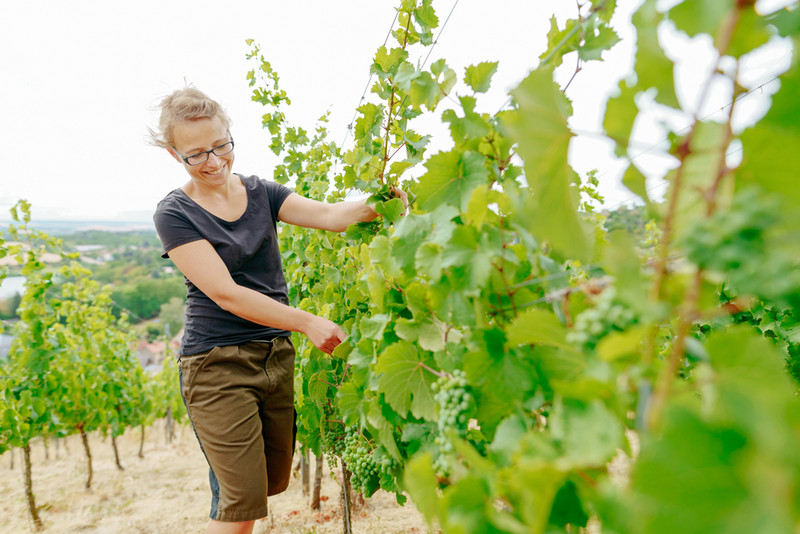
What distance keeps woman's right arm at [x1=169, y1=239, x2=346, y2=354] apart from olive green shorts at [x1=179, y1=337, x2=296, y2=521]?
1.14 feet

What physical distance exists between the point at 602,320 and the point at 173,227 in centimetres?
185

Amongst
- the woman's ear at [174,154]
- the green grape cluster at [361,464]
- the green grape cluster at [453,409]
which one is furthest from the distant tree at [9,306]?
the green grape cluster at [453,409]

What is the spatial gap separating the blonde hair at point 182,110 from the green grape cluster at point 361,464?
158 cm

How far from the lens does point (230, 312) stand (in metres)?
2.23

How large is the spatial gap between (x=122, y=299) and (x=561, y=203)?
5574 centimetres

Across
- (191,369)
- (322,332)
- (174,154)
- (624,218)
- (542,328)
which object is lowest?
(191,369)

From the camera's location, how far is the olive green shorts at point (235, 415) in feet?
6.79

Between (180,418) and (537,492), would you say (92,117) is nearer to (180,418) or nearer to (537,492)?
(180,418)

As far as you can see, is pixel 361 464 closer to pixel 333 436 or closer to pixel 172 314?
pixel 333 436

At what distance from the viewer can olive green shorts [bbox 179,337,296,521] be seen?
2.07m

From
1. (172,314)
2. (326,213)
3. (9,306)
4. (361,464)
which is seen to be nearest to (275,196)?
(326,213)

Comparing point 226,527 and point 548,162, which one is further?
point 226,527

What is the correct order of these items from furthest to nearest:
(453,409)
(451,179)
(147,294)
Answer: (147,294)
(451,179)
(453,409)

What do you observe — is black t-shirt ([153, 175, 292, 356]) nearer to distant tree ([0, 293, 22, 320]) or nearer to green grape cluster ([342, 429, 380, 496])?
green grape cluster ([342, 429, 380, 496])
